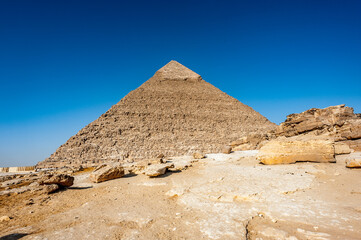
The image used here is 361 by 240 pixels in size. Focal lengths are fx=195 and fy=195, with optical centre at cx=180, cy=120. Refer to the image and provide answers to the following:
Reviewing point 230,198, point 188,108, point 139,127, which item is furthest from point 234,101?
point 230,198

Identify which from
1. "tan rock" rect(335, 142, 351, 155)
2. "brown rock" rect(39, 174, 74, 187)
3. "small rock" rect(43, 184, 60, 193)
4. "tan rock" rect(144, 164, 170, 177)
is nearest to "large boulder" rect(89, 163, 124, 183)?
"brown rock" rect(39, 174, 74, 187)

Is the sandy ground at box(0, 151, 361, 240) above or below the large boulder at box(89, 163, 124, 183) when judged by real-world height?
below

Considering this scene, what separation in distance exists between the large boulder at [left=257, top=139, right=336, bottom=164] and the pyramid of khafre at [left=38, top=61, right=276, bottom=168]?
72.0 feet

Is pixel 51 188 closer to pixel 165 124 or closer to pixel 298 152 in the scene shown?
Answer: pixel 298 152

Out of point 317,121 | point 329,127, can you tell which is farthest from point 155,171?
point 317,121

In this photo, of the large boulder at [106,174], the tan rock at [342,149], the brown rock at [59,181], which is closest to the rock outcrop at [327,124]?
the tan rock at [342,149]

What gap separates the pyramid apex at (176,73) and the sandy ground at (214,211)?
4841 cm

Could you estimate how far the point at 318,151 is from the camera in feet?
18.0

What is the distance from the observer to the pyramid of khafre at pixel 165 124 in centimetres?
2930

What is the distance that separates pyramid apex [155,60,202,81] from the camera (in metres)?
52.0

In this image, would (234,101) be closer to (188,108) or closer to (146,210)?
(188,108)

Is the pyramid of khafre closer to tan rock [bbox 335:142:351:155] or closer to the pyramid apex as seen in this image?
the pyramid apex

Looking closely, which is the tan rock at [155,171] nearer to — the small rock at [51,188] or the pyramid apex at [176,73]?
the small rock at [51,188]

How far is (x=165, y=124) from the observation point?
1511 inches
